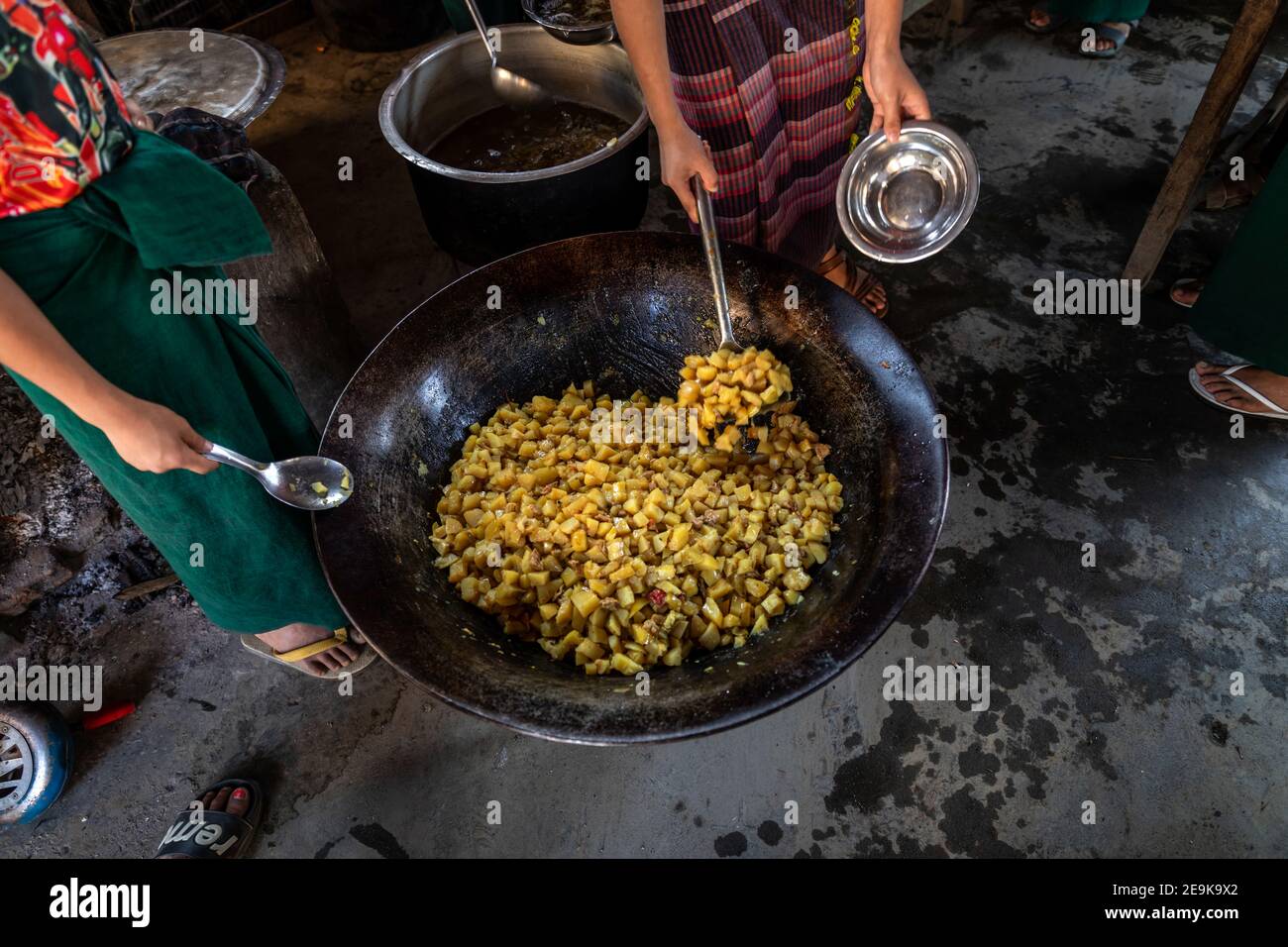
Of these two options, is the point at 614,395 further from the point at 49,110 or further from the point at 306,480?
the point at 49,110

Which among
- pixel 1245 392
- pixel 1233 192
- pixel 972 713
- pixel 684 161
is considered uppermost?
pixel 684 161

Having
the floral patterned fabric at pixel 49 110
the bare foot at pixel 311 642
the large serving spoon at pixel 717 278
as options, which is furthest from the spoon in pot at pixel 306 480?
the large serving spoon at pixel 717 278

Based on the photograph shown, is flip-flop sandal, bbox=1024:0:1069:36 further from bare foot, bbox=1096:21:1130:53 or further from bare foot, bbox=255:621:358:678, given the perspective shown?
bare foot, bbox=255:621:358:678

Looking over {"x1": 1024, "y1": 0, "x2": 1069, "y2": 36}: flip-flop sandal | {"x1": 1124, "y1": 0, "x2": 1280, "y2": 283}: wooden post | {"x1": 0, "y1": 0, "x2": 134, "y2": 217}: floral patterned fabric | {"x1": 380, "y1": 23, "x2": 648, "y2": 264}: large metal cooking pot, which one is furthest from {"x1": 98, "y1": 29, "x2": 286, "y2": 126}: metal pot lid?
{"x1": 1024, "y1": 0, "x2": 1069, "y2": 36}: flip-flop sandal

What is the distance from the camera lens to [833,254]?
10.2 ft

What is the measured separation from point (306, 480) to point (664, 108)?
1.26 m

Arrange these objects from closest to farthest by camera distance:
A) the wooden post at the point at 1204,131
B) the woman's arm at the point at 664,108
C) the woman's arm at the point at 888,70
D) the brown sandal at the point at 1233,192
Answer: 1. the woman's arm at the point at 664,108
2. the woman's arm at the point at 888,70
3. the wooden post at the point at 1204,131
4. the brown sandal at the point at 1233,192

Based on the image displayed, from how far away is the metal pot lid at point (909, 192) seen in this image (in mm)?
2135

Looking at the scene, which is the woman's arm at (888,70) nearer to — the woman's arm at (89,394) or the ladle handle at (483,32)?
the ladle handle at (483,32)

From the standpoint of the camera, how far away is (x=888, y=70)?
2059mm

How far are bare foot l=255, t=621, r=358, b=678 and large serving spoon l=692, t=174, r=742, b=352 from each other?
4.94 feet

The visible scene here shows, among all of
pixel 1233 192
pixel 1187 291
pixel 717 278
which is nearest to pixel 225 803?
pixel 717 278

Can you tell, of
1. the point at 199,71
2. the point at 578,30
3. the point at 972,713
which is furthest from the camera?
the point at 578,30
